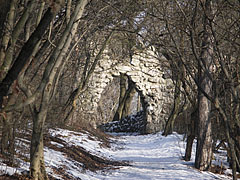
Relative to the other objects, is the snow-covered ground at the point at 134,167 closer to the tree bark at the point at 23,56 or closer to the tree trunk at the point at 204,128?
the tree trunk at the point at 204,128

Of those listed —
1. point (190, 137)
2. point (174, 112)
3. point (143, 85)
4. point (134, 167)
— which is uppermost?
point (143, 85)

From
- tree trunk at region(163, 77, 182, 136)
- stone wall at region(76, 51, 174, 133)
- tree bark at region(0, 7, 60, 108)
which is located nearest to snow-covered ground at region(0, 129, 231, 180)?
tree bark at region(0, 7, 60, 108)

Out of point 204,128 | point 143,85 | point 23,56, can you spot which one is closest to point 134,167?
point 204,128

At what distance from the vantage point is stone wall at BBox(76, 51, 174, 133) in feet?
46.7

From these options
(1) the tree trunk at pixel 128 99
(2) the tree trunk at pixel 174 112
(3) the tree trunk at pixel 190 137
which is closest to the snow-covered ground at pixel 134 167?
(3) the tree trunk at pixel 190 137

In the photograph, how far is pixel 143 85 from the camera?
14961mm

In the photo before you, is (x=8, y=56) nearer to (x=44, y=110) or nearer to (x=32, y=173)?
(x=44, y=110)

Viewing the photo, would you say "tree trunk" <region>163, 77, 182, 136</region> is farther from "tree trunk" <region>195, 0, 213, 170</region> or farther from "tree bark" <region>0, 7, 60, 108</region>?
"tree bark" <region>0, 7, 60, 108</region>

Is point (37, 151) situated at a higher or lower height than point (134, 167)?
higher

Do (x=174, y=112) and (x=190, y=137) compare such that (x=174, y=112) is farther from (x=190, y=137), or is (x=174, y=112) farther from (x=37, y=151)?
(x=37, y=151)

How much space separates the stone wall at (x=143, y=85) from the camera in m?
14.2

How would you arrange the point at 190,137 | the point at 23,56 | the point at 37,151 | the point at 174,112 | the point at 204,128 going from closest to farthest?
1. the point at 23,56
2. the point at 37,151
3. the point at 204,128
4. the point at 190,137
5. the point at 174,112

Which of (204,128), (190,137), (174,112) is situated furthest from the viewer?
(174,112)

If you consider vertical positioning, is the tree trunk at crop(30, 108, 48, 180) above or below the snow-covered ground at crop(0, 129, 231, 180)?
above
